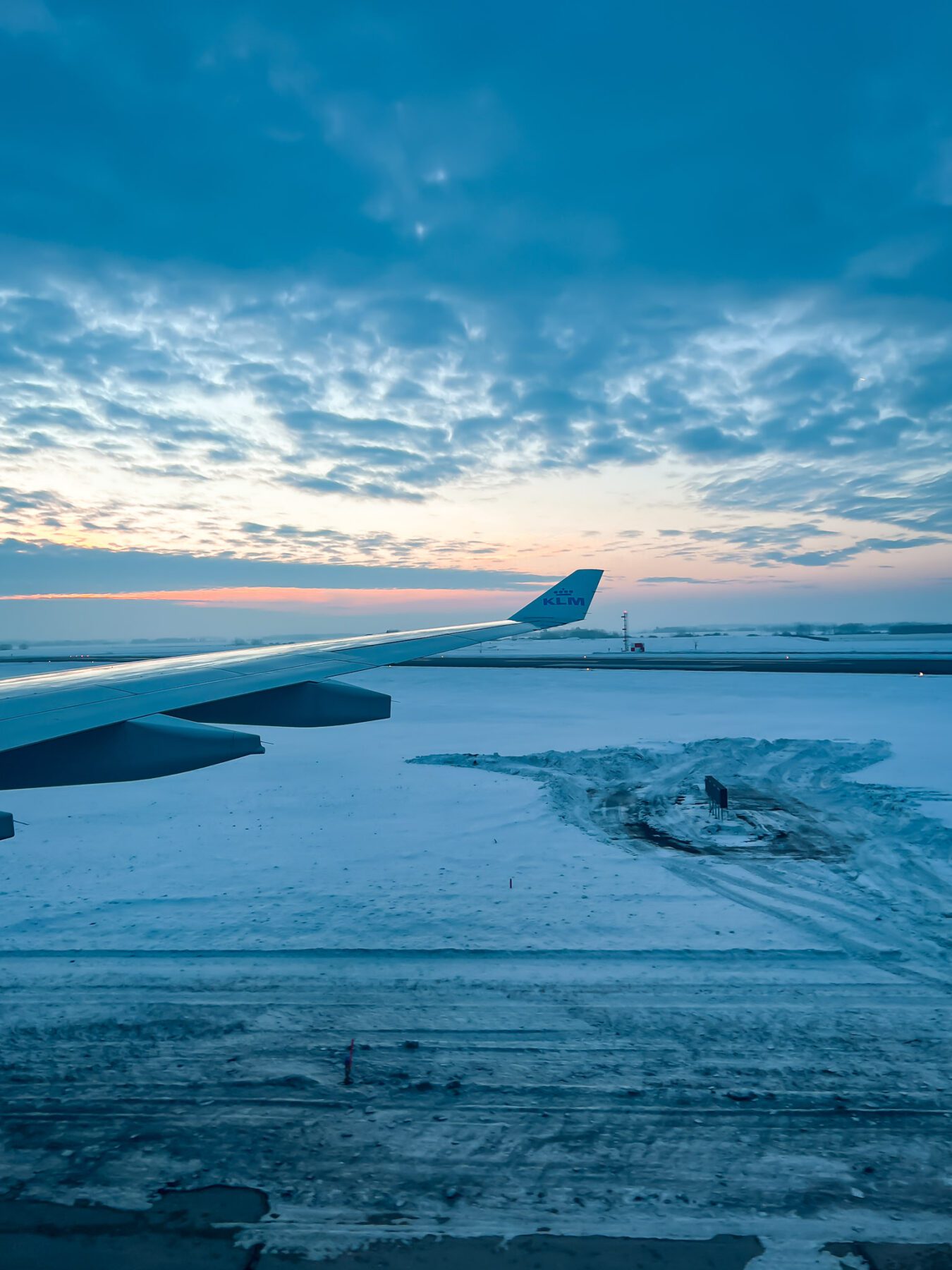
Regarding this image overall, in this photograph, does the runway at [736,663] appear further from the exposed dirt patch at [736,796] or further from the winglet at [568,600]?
the winglet at [568,600]

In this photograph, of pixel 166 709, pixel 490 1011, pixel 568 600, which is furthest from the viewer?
pixel 568 600

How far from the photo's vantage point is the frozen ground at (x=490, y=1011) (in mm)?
4066

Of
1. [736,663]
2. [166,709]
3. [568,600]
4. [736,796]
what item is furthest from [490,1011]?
[736,663]

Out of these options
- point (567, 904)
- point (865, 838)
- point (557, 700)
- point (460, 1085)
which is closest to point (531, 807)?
point (567, 904)

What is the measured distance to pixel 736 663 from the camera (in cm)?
4481

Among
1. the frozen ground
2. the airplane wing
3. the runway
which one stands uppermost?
the airplane wing

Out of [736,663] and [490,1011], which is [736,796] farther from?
[736,663]

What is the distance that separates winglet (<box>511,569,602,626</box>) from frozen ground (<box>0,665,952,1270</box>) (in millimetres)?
3573

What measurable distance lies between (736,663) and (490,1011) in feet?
141

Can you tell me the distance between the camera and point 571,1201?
3934mm

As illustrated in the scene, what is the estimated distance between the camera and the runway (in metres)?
37.3

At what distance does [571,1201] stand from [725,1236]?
0.88 meters

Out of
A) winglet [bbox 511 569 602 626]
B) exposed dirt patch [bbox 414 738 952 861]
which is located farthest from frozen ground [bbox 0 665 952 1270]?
winglet [bbox 511 569 602 626]

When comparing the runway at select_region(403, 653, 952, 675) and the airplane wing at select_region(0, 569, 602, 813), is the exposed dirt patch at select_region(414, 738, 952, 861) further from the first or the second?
the runway at select_region(403, 653, 952, 675)
